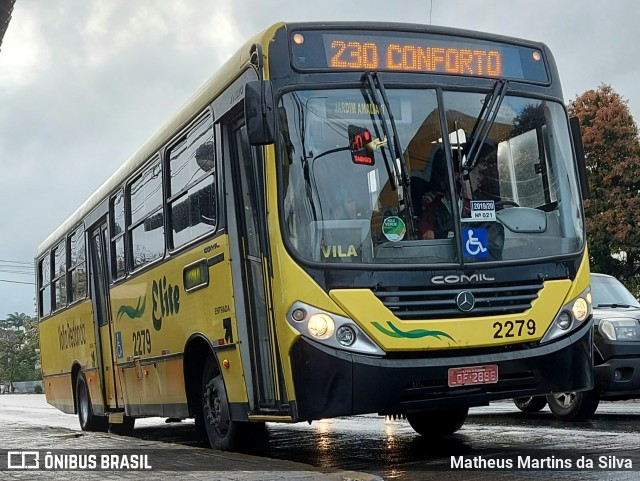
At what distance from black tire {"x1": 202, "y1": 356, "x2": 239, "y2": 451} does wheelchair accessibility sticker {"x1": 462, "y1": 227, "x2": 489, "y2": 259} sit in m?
2.68

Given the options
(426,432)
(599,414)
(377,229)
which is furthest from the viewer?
(599,414)

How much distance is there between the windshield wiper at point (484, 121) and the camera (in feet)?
27.6

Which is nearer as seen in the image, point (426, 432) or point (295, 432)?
point (426, 432)

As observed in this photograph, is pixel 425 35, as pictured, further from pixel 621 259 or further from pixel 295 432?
pixel 621 259

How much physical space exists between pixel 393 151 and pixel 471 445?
3.44 metres

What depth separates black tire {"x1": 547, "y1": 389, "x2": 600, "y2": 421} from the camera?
1224cm

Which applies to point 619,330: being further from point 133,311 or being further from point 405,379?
point 133,311

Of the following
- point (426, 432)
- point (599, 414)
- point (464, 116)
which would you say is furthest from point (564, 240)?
point (599, 414)

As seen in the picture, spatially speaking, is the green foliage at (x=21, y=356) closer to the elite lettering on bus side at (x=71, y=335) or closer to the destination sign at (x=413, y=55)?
the elite lettering on bus side at (x=71, y=335)

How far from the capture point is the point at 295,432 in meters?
14.1

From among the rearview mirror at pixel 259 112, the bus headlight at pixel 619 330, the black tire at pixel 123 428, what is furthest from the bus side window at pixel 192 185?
the black tire at pixel 123 428

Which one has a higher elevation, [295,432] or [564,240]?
[564,240]

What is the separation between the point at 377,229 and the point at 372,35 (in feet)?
5.65

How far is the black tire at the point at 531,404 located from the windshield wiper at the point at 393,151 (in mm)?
7011
